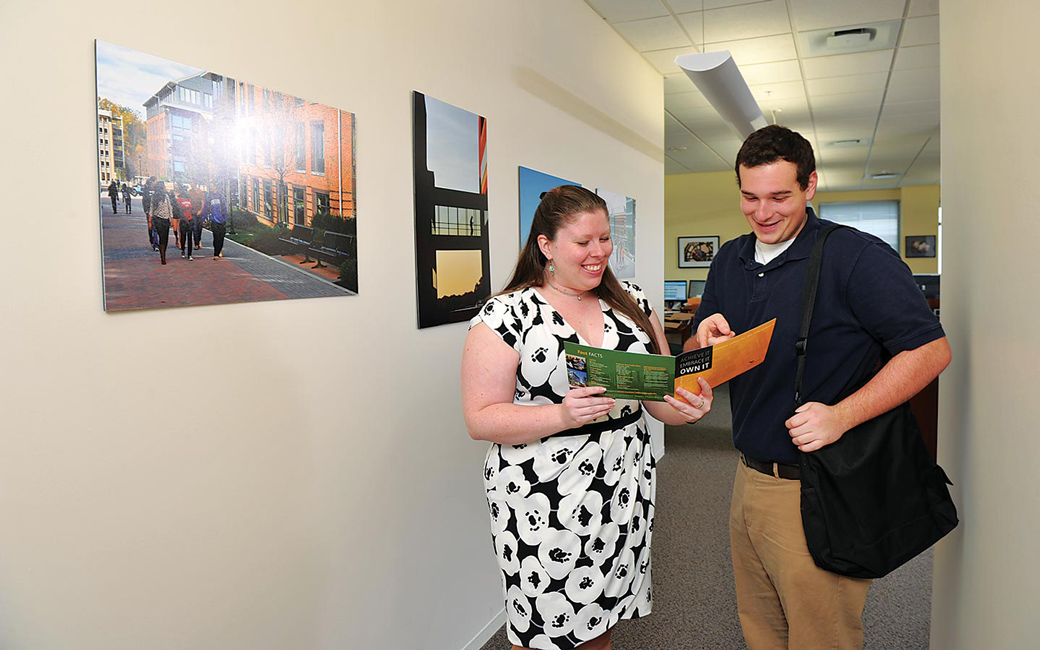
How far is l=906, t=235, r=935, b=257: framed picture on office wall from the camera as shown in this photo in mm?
13703

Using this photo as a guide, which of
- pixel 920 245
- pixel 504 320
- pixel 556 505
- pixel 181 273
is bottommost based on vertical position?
pixel 556 505

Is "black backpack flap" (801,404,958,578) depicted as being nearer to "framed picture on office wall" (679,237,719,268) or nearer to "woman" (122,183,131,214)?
"woman" (122,183,131,214)

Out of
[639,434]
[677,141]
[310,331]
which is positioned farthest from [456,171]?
[677,141]

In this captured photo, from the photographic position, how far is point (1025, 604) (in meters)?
1.32

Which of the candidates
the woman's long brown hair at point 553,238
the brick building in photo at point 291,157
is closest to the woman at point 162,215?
the brick building in photo at point 291,157

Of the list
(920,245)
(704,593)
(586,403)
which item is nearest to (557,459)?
(586,403)

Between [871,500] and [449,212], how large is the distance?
1.74 m

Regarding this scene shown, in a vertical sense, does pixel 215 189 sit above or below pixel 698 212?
below

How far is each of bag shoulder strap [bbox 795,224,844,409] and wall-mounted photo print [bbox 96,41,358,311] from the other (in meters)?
1.31

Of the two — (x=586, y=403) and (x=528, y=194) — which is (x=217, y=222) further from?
(x=528, y=194)

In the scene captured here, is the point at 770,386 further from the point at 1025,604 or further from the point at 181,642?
the point at 181,642

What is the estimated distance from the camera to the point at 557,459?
1.74 metres

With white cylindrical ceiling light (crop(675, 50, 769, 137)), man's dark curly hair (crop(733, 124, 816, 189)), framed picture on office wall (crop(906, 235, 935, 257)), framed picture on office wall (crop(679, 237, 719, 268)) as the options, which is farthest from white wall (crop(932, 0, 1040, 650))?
framed picture on office wall (crop(906, 235, 935, 257))

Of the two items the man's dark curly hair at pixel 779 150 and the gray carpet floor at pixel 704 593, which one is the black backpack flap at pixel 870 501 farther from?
the gray carpet floor at pixel 704 593
